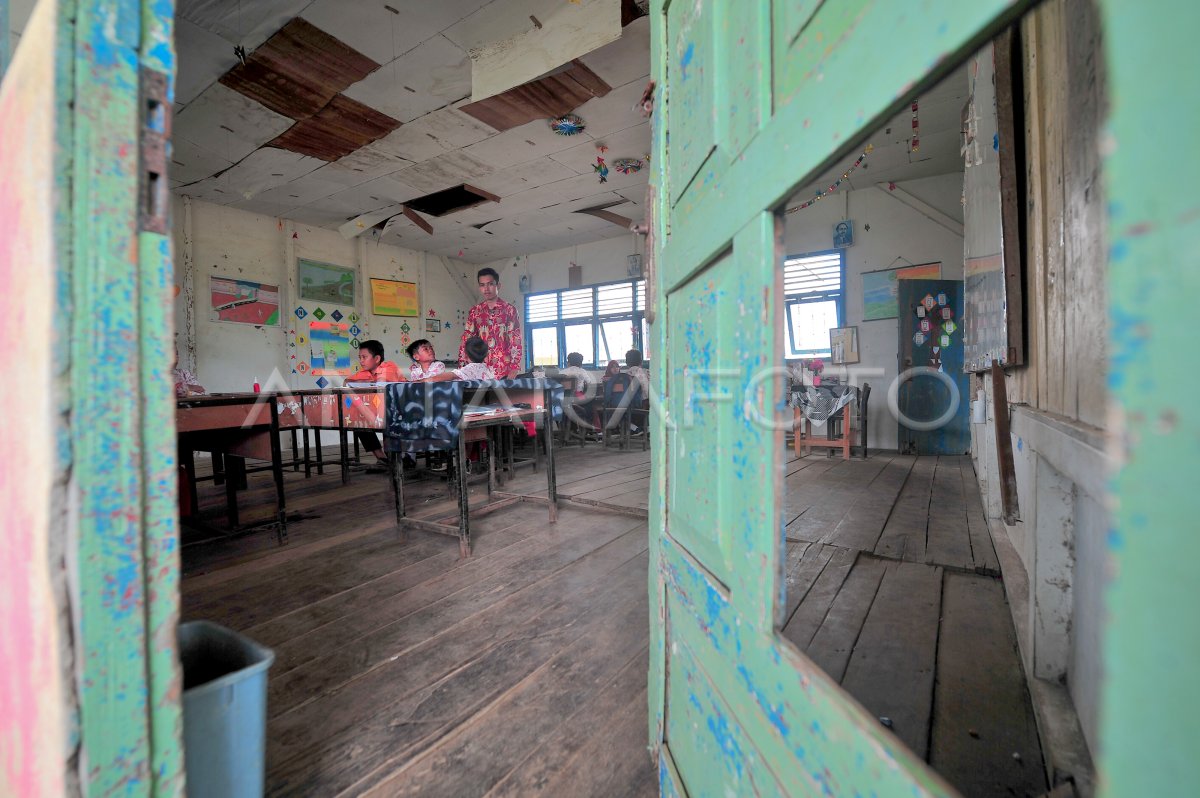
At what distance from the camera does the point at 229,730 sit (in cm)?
73

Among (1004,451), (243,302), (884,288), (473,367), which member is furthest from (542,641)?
(243,302)

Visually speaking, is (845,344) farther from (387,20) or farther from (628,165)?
(387,20)

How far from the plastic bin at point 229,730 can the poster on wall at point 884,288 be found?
20.6 feet

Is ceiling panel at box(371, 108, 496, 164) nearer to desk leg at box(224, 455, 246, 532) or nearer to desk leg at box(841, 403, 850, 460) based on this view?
desk leg at box(224, 455, 246, 532)

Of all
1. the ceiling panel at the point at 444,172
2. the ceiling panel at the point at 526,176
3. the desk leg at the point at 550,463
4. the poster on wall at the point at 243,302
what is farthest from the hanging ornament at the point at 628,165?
the poster on wall at the point at 243,302

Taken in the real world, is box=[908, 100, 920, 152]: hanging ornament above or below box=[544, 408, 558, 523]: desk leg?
above

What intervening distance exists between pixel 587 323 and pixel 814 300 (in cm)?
356

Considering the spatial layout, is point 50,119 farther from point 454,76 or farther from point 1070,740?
point 454,76

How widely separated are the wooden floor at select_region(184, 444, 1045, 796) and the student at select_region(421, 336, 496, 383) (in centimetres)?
93

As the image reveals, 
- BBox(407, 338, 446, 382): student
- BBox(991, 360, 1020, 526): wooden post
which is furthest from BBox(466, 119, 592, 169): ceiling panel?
BBox(991, 360, 1020, 526): wooden post

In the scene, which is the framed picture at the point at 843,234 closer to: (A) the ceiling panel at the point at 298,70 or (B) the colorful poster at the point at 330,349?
(A) the ceiling panel at the point at 298,70

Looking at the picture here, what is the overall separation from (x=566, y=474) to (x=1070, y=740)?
3502mm

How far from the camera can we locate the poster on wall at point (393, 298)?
24.5ft

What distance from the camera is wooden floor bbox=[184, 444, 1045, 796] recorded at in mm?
1080
